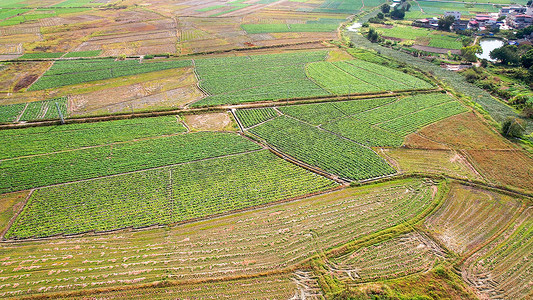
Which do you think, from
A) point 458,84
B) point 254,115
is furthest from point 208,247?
point 458,84

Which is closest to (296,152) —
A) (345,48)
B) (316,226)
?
(316,226)

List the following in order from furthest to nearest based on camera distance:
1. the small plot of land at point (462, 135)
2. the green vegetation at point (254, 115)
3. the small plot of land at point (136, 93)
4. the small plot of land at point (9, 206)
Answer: the small plot of land at point (136, 93)
the green vegetation at point (254, 115)
the small plot of land at point (462, 135)
the small plot of land at point (9, 206)

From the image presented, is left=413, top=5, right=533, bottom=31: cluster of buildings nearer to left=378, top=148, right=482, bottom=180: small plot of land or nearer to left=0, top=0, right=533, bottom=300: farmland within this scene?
left=0, top=0, right=533, bottom=300: farmland

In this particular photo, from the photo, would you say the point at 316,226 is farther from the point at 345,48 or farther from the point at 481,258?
the point at 345,48

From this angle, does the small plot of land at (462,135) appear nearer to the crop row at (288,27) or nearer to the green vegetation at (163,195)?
the green vegetation at (163,195)

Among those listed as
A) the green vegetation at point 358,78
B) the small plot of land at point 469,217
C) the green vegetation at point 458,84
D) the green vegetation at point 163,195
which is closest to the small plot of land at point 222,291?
the green vegetation at point 163,195
